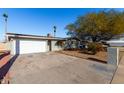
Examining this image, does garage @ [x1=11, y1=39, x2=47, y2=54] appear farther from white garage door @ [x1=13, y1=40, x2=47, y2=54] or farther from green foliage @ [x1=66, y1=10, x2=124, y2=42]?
green foliage @ [x1=66, y1=10, x2=124, y2=42]

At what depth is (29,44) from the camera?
20.7 m

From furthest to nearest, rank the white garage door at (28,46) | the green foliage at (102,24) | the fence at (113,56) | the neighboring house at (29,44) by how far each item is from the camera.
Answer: the green foliage at (102,24), the white garage door at (28,46), the neighboring house at (29,44), the fence at (113,56)

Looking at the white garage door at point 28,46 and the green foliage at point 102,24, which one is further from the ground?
the green foliage at point 102,24

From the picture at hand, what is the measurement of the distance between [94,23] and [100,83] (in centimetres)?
1478

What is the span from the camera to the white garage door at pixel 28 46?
18.7 meters

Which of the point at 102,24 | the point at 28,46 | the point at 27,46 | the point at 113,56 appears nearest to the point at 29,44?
the point at 28,46

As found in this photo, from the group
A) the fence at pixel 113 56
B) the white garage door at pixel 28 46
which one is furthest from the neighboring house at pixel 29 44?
the fence at pixel 113 56

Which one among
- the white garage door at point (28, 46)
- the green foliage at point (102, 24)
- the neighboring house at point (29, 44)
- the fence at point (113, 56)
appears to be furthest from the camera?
the green foliage at point (102, 24)

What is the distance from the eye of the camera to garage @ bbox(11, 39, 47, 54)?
728 inches

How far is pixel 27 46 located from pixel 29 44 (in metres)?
0.44

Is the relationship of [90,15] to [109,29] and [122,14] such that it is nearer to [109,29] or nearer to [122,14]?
[109,29]

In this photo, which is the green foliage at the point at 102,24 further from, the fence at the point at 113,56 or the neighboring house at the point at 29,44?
the fence at the point at 113,56

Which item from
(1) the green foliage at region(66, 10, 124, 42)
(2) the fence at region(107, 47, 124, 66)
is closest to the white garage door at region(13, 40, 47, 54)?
(1) the green foliage at region(66, 10, 124, 42)
